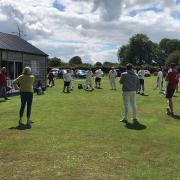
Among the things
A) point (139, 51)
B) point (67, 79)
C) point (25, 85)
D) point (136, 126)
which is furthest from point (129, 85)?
point (139, 51)

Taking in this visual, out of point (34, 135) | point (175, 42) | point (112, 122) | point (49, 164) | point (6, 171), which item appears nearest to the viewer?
point (6, 171)

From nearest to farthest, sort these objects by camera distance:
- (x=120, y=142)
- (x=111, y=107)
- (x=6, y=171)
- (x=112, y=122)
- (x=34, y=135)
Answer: (x=6, y=171) < (x=120, y=142) < (x=34, y=135) < (x=112, y=122) < (x=111, y=107)

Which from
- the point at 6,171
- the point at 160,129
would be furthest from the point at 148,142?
the point at 6,171

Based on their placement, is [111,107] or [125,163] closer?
[125,163]

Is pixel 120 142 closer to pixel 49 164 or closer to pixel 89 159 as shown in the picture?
pixel 89 159

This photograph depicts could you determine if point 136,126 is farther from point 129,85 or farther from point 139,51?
point 139,51

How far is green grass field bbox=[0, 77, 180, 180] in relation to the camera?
886 cm

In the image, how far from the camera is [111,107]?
21.4m

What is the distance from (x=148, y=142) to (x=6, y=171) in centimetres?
450

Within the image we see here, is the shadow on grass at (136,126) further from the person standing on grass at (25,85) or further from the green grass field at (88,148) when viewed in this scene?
the person standing on grass at (25,85)

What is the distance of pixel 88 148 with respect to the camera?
11164 mm

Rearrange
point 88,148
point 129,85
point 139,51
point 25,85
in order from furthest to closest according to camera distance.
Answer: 1. point 139,51
2. point 129,85
3. point 25,85
4. point 88,148

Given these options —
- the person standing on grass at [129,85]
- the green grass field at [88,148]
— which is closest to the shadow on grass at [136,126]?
the green grass field at [88,148]

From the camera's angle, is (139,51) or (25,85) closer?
(25,85)
